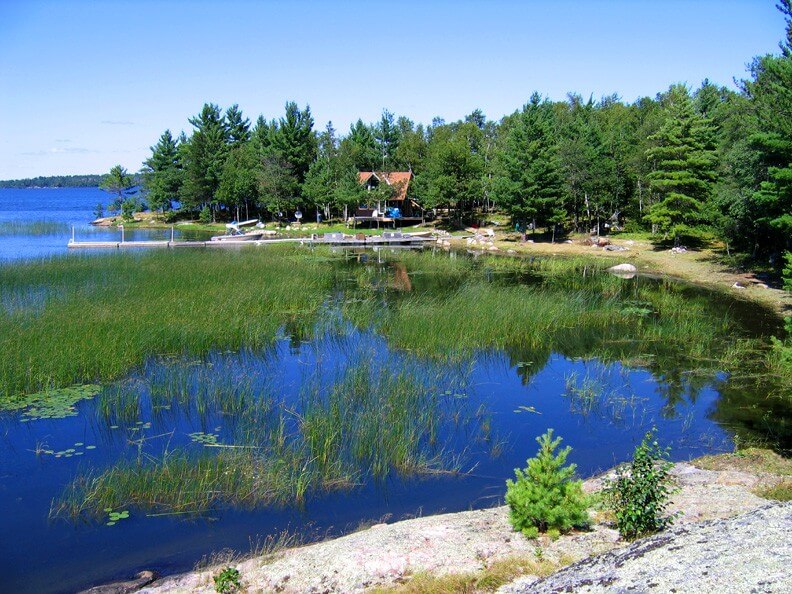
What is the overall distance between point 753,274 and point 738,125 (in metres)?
7.47

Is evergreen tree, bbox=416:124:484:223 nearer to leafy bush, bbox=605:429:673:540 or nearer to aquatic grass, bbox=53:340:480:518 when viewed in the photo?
aquatic grass, bbox=53:340:480:518

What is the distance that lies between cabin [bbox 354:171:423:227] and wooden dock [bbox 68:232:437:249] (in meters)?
7.59

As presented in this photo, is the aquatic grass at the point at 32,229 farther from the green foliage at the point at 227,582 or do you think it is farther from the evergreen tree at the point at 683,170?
the green foliage at the point at 227,582

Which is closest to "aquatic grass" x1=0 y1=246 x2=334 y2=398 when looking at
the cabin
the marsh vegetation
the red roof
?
the marsh vegetation

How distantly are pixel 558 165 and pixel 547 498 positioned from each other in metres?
42.7

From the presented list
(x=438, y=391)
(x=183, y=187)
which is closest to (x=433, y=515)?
(x=438, y=391)

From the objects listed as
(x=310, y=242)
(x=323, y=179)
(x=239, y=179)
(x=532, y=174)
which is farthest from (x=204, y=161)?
(x=532, y=174)

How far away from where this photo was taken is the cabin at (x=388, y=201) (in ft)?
195

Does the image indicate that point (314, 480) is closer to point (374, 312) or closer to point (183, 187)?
point (374, 312)

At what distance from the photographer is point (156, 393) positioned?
13805 millimetres

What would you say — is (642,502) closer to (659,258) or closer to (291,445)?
(291,445)

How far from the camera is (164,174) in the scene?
71812mm

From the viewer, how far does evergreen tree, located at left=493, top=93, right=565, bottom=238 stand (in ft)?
151

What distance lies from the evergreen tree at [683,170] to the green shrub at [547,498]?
34.0 metres
